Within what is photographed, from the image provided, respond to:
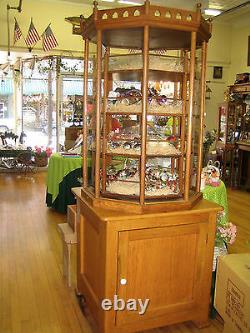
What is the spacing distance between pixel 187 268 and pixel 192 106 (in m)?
1.16

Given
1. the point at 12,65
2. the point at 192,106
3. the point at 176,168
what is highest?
the point at 12,65

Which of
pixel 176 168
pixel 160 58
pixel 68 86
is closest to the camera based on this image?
pixel 160 58

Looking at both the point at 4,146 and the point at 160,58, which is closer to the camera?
the point at 160,58

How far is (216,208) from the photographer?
2514 millimetres

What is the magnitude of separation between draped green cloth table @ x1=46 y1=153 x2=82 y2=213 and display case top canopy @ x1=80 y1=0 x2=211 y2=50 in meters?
3.02

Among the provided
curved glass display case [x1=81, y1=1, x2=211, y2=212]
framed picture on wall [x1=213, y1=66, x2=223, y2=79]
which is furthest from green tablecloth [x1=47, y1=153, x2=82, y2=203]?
framed picture on wall [x1=213, y1=66, x2=223, y2=79]

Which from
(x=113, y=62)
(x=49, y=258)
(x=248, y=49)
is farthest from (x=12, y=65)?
(x=113, y=62)

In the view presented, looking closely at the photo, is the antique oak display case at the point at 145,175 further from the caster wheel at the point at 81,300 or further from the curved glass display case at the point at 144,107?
the caster wheel at the point at 81,300

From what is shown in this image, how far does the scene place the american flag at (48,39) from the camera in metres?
7.54

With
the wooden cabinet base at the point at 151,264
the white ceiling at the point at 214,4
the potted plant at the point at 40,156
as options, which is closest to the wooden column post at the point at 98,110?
the wooden cabinet base at the point at 151,264

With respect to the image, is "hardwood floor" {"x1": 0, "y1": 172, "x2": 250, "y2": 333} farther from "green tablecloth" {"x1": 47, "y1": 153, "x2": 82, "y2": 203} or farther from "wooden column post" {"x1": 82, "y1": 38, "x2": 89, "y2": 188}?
"wooden column post" {"x1": 82, "y1": 38, "x2": 89, "y2": 188}

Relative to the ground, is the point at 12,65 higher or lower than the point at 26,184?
higher

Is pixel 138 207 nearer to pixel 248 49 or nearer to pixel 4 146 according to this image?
pixel 4 146

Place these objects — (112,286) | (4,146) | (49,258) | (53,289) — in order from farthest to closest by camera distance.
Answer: (4,146), (49,258), (53,289), (112,286)
